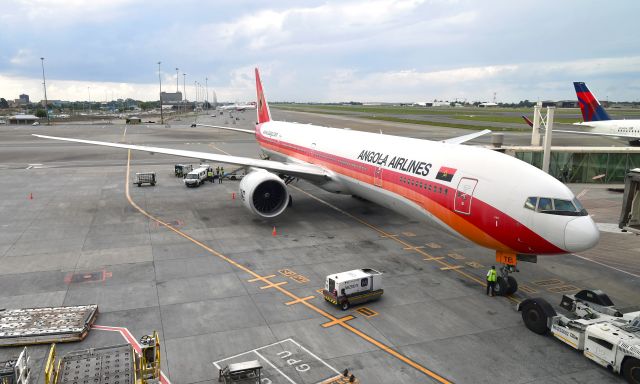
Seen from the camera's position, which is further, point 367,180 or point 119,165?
point 119,165

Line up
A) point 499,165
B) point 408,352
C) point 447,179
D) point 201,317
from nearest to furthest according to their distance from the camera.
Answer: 1. point 408,352
2. point 201,317
3. point 499,165
4. point 447,179

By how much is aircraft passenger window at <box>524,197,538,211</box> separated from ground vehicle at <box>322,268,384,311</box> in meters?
Result: 5.94

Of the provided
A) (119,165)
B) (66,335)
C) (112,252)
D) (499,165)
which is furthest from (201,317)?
(119,165)

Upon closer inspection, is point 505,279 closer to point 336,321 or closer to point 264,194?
point 336,321

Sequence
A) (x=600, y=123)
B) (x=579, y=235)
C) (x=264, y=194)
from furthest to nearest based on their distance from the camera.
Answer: (x=600, y=123), (x=264, y=194), (x=579, y=235)

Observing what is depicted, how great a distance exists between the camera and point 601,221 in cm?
2819

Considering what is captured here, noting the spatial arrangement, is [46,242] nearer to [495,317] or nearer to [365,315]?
[365,315]

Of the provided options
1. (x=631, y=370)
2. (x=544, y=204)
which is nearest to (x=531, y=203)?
(x=544, y=204)

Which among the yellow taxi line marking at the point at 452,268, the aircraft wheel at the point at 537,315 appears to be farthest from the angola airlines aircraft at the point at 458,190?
the yellow taxi line marking at the point at 452,268

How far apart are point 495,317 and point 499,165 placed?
5695mm

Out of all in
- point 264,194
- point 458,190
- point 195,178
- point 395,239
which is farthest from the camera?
point 195,178

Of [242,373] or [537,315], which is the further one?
[537,315]

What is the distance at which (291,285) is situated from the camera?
59.7ft

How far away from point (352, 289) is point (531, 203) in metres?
7.02
